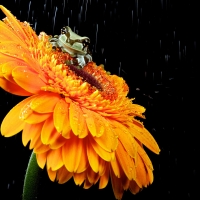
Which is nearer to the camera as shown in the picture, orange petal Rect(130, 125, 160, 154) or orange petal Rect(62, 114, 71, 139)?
orange petal Rect(62, 114, 71, 139)

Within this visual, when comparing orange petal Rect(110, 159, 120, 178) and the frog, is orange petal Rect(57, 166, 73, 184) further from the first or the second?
the frog

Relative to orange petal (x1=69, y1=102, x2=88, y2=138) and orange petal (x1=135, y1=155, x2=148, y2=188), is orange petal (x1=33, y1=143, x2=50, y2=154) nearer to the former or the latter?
orange petal (x1=69, y1=102, x2=88, y2=138)

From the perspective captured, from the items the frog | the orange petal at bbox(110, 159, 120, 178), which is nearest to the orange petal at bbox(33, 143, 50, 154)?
the orange petal at bbox(110, 159, 120, 178)

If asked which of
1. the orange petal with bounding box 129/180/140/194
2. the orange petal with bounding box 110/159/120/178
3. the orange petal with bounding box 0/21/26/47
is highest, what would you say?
the orange petal with bounding box 0/21/26/47

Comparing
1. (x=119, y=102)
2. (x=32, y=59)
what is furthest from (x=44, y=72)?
(x=119, y=102)

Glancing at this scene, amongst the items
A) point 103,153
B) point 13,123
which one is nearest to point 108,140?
point 103,153

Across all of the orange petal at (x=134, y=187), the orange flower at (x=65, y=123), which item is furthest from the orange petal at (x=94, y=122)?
the orange petal at (x=134, y=187)

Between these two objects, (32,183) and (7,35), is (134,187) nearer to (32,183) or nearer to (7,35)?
(32,183)

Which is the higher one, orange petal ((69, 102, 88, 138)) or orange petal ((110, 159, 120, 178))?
orange petal ((69, 102, 88, 138))
